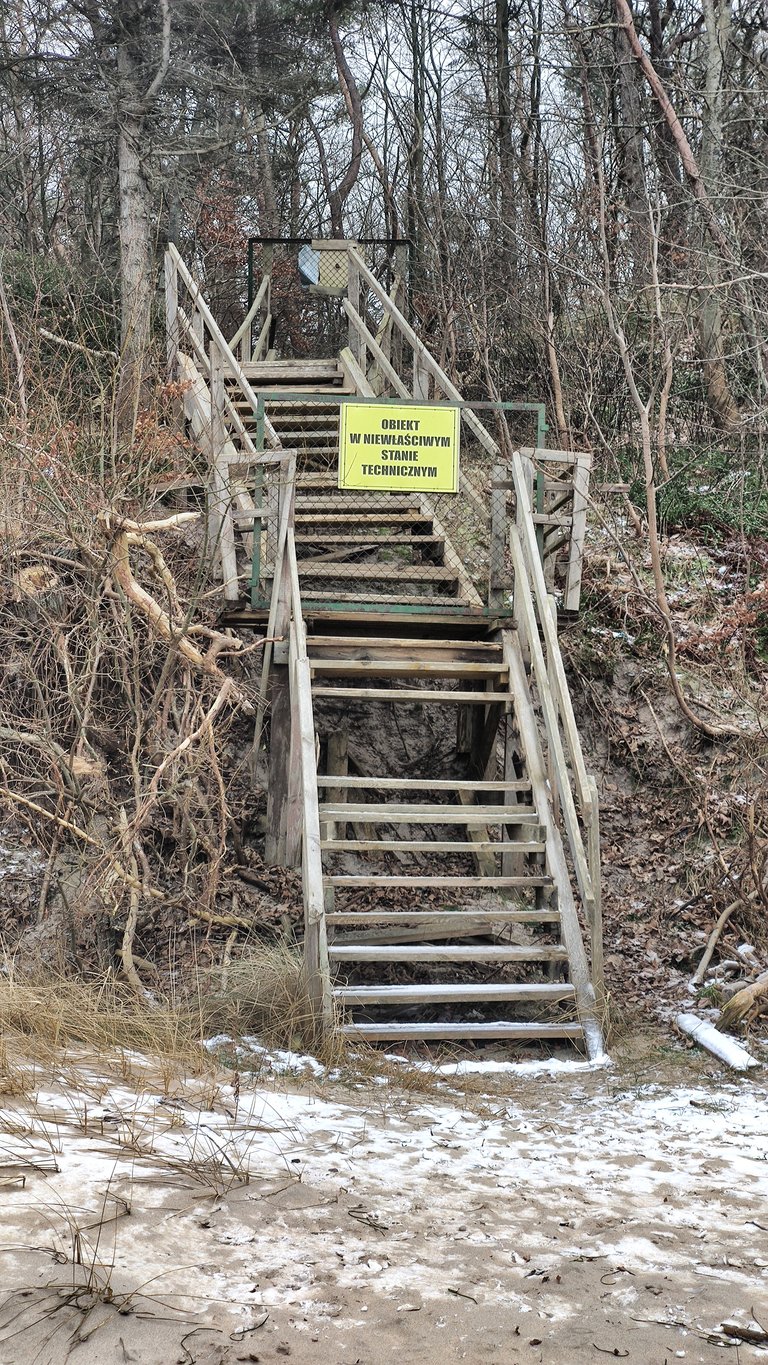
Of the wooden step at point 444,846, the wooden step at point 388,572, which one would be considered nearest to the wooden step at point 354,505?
the wooden step at point 388,572

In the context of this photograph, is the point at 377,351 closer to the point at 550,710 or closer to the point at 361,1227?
the point at 550,710

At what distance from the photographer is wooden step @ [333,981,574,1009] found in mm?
6703

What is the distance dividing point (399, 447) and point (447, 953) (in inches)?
151

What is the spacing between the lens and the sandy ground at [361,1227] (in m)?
→ 3.30

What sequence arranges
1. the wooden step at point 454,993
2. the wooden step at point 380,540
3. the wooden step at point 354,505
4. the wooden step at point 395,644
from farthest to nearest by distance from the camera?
the wooden step at point 354,505 → the wooden step at point 380,540 → the wooden step at point 395,644 → the wooden step at point 454,993

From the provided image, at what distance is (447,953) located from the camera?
6996mm

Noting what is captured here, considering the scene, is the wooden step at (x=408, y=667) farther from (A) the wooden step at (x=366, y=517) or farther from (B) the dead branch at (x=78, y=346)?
(B) the dead branch at (x=78, y=346)

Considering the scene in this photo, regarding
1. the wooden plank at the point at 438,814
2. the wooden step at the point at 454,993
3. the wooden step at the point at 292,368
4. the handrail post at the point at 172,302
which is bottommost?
the wooden step at the point at 454,993

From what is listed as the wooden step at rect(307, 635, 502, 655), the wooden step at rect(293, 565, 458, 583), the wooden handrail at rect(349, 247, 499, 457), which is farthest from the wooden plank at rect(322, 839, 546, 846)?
the wooden handrail at rect(349, 247, 499, 457)

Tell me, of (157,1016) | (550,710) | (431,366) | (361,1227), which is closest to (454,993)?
(157,1016)

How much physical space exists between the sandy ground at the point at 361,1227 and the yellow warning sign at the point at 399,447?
4.77 m

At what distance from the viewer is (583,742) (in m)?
10.9

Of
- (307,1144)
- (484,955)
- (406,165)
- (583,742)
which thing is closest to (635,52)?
Answer: (406,165)

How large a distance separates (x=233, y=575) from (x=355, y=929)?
2.95 m
